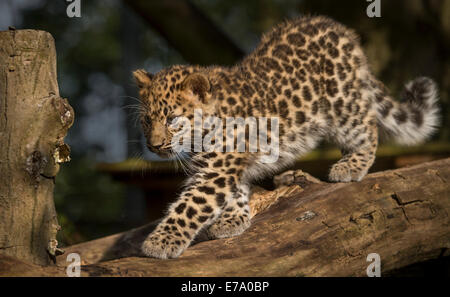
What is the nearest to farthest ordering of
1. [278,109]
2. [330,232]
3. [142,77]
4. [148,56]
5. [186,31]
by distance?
[330,232], [142,77], [278,109], [186,31], [148,56]

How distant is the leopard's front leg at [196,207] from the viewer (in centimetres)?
401

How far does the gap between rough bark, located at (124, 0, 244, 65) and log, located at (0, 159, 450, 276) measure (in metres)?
4.75

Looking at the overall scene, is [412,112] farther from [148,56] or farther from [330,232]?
[148,56]

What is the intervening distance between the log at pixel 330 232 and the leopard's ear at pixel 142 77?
1633 mm

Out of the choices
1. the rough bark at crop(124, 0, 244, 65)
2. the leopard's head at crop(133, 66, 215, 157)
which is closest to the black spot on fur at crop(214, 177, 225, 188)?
the leopard's head at crop(133, 66, 215, 157)

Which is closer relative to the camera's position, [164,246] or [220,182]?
[164,246]

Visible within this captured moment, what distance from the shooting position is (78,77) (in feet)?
56.5

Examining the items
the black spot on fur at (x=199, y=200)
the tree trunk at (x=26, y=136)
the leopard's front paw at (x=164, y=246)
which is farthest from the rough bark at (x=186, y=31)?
the tree trunk at (x=26, y=136)

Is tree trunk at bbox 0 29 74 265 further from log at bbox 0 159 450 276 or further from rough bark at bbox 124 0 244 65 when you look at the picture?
rough bark at bbox 124 0 244 65

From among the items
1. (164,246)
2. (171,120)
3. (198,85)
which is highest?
(198,85)

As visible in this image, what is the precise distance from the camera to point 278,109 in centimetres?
501

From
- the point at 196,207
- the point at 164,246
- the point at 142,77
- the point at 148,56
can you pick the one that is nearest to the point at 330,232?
the point at 196,207

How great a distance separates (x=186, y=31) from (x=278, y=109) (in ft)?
15.8
